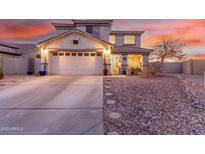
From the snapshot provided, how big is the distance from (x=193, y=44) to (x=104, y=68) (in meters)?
6.35

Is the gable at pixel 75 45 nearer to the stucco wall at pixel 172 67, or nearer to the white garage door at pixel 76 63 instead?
the white garage door at pixel 76 63

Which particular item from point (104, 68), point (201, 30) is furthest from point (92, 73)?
point (201, 30)

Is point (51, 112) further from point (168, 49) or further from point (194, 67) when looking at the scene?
point (168, 49)

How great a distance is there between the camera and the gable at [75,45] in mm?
13344

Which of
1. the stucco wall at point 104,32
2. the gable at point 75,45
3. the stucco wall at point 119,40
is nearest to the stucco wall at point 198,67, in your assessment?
the gable at point 75,45

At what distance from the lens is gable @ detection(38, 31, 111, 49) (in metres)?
13.3

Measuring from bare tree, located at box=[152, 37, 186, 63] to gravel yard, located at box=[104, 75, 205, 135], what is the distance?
493 cm

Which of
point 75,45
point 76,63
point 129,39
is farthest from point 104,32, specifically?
point 76,63

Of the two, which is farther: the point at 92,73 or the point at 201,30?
the point at 92,73

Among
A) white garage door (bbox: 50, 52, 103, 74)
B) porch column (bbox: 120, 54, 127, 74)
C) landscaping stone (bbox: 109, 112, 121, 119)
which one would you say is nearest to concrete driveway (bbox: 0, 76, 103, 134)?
landscaping stone (bbox: 109, 112, 121, 119)

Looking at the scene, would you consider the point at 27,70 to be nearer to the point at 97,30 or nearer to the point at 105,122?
the point at 97,30
